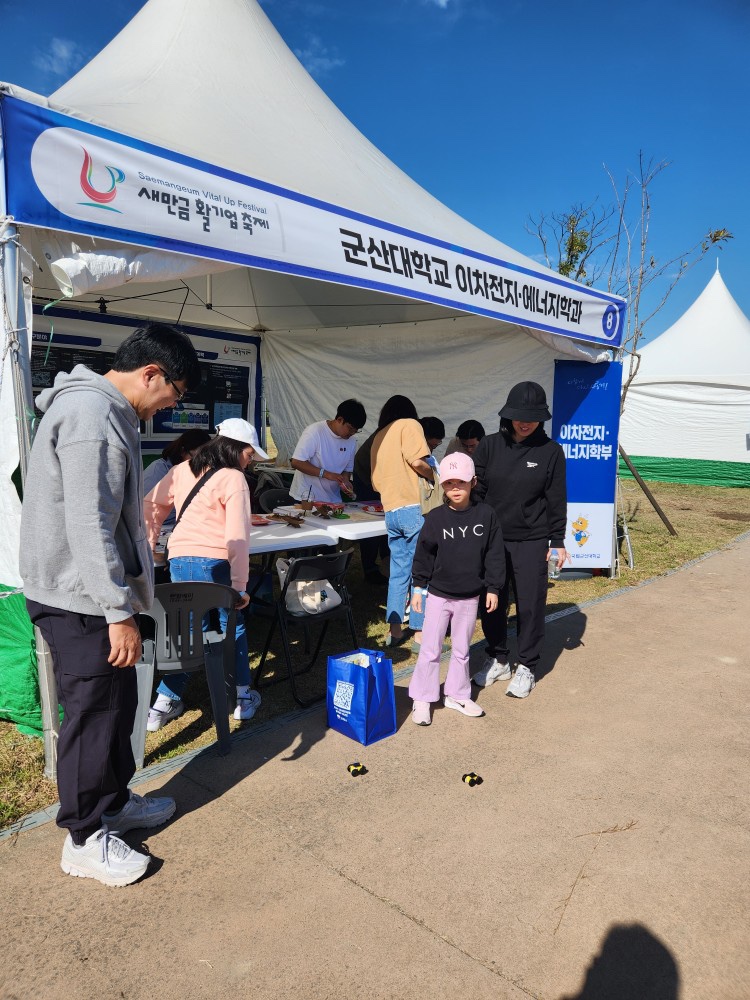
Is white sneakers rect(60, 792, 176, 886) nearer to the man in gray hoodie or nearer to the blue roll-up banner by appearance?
the man in gray hoodie

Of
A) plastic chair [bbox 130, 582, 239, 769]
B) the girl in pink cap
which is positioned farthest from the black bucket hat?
plastic chair [bbox 130, 582, 239, 769]

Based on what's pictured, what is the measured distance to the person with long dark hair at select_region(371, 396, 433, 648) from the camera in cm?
465

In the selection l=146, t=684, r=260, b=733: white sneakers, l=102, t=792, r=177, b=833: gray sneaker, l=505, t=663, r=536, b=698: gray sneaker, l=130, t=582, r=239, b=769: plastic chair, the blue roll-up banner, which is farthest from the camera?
the blue roll-up banner

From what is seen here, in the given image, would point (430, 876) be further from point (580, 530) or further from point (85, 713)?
point (580, 530)

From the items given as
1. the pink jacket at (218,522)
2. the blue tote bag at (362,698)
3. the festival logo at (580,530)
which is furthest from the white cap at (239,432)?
the festival logo at (580,530)

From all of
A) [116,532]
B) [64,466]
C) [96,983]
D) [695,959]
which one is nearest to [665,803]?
[695,959]

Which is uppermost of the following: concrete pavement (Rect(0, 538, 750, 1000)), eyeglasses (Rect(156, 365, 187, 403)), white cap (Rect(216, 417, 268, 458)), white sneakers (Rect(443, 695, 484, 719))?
eyeglasses (Rect(156, 365, 187, 403))

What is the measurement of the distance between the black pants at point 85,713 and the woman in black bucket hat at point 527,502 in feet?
7.62

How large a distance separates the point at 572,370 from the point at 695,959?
5.67 m

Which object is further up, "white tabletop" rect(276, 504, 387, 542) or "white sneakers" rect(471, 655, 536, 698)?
"white tabletop" rect(276, 504, 387, 542)

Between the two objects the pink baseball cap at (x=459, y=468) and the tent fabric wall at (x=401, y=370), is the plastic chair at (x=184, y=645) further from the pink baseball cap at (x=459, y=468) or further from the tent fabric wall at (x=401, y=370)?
the tent fabric wall at (x=401, y=370)

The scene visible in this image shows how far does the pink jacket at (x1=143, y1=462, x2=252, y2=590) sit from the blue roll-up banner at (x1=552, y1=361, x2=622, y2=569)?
14.6 ft

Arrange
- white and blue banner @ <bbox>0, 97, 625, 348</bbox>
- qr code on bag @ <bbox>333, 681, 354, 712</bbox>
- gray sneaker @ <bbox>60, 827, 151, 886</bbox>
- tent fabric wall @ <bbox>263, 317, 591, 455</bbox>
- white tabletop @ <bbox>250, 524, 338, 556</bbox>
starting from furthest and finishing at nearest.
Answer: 1. tent fabric wall @ <bbox>263, 317, 591, 455</bbox>
2. white tabletop @ <bbox>250, 524, 338, 556</bbox>
3. qr code on bag @ <bbox>333, 681, 354, 712</bbox>
4. white and blue banner @ <bbox>0, 97, 625, 348</bbox>
5. gray sneaker @ <bbox>60, 827, 151, 886</bbox>

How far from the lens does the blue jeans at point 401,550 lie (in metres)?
4.67
